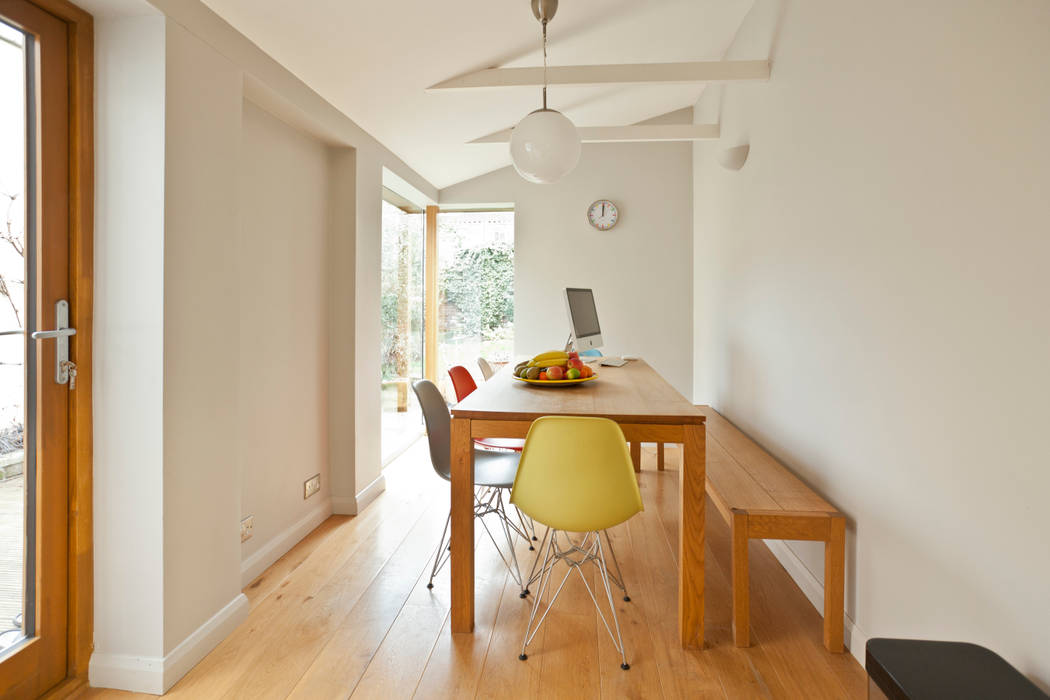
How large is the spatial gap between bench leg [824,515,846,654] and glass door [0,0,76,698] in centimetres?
249

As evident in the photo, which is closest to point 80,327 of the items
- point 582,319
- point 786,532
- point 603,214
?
point 786,532

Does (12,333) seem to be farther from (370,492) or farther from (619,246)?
(619,246)

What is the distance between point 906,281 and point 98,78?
252cm

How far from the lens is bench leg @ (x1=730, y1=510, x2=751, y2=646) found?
2.01 meters

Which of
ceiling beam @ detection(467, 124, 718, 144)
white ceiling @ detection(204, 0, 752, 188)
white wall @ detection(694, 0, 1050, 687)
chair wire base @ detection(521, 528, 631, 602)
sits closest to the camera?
white wall @ detection(694, 0, 1050, 687)

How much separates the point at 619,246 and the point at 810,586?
3393mm

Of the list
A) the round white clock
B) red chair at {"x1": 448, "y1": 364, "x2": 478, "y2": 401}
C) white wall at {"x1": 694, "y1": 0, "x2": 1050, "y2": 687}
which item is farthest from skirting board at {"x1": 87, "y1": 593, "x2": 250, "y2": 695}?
the round white clock

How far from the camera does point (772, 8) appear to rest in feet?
9.48

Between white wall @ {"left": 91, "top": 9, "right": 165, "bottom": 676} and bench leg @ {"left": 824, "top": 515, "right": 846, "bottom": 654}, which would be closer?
white wall @ {"left": 91, "top": 9, "right": 165, "bottom": 676}

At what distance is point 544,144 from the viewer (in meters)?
2.43

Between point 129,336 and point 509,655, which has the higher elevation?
point 129,336

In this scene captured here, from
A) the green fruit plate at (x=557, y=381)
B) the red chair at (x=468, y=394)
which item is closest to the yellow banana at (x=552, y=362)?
the green fruit plate at (x=557, y=381)

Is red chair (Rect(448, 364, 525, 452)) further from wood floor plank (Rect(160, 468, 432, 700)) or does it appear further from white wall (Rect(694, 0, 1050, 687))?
white wall (Rect(694, 0, 1050, 687))

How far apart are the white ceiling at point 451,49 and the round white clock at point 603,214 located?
78 cm
